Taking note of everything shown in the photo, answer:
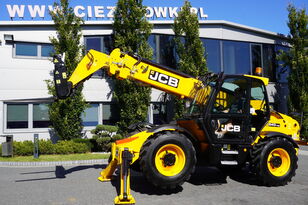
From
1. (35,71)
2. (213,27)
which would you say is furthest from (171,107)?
(35,71)

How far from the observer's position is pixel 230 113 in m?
6.27

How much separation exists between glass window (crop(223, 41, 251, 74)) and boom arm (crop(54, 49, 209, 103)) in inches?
430

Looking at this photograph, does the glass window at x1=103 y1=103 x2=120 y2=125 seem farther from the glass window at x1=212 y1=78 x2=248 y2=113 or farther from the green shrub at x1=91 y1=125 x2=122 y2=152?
the glass window at x1=212 y1=78 x2=248 y2=113

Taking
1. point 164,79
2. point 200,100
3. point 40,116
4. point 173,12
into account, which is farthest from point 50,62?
point 200,100

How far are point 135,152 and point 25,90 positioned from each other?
1014 cm

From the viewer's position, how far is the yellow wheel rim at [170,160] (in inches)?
226

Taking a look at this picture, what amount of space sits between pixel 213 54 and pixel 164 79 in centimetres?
1094

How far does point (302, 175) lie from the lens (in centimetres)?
755

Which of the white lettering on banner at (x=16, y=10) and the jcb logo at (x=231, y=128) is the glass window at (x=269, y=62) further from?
the white lettering on banner at (x=16, y=10)

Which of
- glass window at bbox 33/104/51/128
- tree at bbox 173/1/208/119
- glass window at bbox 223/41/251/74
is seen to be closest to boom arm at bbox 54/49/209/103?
tree at bbox 173/1/208/119

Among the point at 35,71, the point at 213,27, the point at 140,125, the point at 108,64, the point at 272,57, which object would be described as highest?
the point at 213,27

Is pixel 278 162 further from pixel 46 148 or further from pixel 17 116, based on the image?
pixel 17 116

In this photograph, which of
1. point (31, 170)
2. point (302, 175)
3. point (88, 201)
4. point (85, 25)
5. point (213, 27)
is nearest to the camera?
point (88, 201)

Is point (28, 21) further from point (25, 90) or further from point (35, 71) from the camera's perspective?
point (25, 90)
